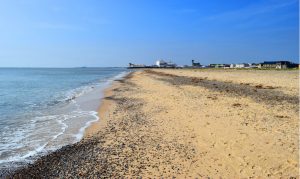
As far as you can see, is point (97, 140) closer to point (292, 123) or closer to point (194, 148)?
point (194, 148)

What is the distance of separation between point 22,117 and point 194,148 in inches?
483

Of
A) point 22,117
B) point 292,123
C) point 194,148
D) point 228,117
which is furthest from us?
point 22,117

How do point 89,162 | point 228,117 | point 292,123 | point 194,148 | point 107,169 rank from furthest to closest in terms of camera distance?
point 228,117
point 292,123
point 194,148
point 89,162
point 107,169

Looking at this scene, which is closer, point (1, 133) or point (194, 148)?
point (194, 148)

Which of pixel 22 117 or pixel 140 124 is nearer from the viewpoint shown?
pixel 140 124

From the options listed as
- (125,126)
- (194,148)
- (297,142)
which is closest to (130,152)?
(194,148)

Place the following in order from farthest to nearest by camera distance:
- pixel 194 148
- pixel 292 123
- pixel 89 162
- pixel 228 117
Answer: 1. pixel 228 117
2. pixel 292 123
3. pixel 194 148
4. pixel 89 162

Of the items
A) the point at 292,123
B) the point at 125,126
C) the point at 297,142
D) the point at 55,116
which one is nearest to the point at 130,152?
the point at 125,126

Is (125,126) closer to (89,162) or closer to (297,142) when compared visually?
(89,162)

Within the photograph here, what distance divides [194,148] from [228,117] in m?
4.61

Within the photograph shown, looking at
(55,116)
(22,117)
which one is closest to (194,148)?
(55,116)

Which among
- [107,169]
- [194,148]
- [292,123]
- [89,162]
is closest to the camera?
[107,169]

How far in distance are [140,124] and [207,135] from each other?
3841 millimetres

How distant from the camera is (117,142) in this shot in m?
11.1
